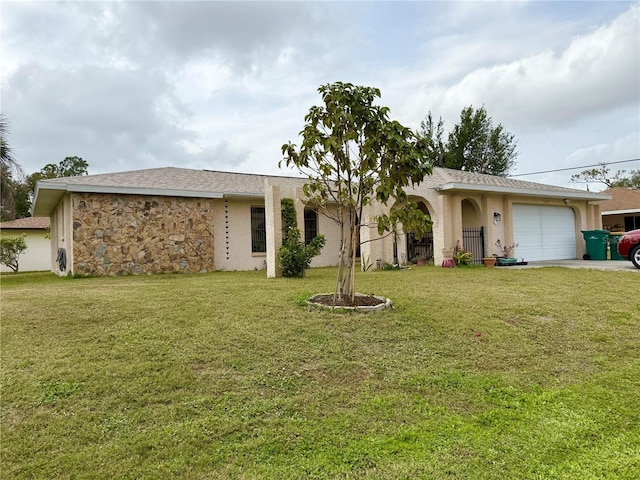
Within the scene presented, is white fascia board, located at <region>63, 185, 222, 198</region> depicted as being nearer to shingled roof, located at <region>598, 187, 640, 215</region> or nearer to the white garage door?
the white garage door

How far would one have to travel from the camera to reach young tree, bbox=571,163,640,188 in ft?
120

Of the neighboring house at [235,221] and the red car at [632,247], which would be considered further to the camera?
the red car at [632,247]

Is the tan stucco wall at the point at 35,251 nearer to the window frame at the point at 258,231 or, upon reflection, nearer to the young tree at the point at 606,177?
the window frame at the point at 258,231

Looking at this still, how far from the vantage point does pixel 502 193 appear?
598 inches

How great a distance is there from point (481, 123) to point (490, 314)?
28785 mm

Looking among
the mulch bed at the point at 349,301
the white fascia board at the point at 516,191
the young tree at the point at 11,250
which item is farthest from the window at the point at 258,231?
the young tree at the point at 11,250

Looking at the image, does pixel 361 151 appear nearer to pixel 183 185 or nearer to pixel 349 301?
pixel 349 301

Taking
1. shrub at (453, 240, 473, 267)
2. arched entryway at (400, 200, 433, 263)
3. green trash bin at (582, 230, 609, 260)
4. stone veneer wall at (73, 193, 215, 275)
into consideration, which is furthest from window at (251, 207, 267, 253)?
green trash bin at (582, 230, 609, 260)

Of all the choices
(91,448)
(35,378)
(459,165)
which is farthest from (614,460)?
(459,165)

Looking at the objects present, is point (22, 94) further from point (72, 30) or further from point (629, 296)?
point (629, 296)

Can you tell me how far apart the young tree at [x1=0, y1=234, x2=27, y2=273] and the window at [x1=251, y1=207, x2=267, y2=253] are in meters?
12.8

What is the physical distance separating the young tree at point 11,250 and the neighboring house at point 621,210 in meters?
29.4

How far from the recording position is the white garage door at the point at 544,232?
16250mm

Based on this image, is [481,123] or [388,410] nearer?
[388,410]
